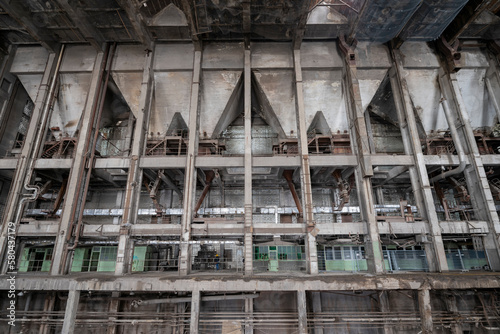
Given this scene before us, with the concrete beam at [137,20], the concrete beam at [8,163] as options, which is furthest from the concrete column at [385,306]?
the concrete beam at [8,163]

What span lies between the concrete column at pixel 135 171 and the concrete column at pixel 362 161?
1080 cm

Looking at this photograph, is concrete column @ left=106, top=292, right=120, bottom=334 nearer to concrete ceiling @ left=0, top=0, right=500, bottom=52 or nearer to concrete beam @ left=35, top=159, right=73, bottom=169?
concrete beam @ left=35, top=159, right=73, bottom=169

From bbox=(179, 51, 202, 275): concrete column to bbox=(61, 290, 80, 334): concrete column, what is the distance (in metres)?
4.03

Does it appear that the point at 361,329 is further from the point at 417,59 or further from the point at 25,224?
the point at 25,224

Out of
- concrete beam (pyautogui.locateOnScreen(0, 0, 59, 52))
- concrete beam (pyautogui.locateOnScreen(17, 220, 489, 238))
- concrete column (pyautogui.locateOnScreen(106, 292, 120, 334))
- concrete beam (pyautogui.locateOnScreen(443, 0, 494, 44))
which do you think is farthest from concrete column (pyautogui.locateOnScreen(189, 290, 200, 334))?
concrete beam (pyautogui.locateOnScreen(443, 0, 494, 44))

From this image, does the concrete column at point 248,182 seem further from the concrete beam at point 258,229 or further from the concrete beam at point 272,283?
the concrete beam at point 272,283

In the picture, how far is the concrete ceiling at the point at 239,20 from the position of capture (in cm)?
1220

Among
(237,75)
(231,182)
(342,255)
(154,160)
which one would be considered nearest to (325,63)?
(237,75)

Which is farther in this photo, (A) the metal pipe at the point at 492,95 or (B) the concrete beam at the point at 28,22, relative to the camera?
(A) the metal pipe at the point at 492,95

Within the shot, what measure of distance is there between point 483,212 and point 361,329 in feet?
26.8

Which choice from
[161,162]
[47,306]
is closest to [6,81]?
[161,162]

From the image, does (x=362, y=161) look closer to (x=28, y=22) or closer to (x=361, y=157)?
(x=361, y=157)

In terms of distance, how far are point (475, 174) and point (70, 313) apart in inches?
750

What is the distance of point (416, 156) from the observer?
12.8 meters
